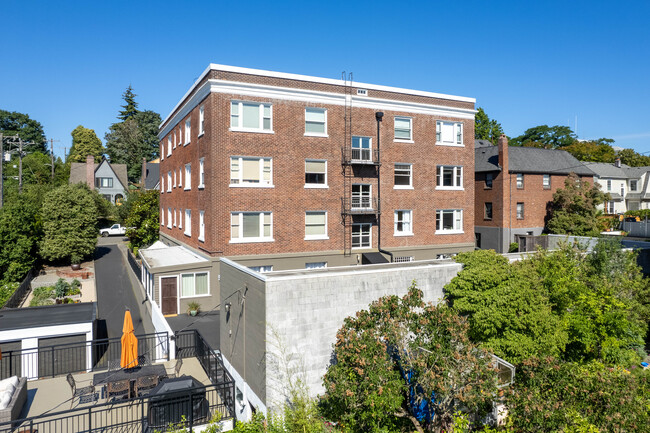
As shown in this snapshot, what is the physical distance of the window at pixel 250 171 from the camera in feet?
79.5

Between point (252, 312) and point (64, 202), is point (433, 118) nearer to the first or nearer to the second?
point (252, 312)

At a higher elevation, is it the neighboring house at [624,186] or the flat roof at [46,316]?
the neighboring house at [624,186]

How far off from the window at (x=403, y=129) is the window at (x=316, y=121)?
219 inches

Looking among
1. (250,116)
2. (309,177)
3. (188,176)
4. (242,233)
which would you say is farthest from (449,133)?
(188,176)

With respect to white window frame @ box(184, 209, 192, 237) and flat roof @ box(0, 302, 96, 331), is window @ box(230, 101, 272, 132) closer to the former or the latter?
white window frame @ box(184, 209, 192, 237)

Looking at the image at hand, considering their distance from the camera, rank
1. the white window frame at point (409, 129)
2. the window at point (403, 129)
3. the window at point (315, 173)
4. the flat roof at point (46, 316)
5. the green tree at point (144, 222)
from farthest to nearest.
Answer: the green tree at point (144, 222) → the window at point (403, 129) → the white window frame at point (409, 129) → the window at point (315, 173) → the flat roof at point (46, 316)

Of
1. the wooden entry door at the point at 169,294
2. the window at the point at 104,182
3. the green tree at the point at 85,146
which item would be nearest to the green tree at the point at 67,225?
the wooden entry door at the point at 169,294

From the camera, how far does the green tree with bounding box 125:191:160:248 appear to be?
43.1m

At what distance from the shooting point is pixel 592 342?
15570 millimetres

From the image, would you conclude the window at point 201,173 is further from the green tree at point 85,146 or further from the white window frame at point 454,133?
the green tree at point 85,146

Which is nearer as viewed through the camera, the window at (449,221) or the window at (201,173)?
the window at (201,173)

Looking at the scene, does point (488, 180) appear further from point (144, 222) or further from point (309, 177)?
point (144, 222)

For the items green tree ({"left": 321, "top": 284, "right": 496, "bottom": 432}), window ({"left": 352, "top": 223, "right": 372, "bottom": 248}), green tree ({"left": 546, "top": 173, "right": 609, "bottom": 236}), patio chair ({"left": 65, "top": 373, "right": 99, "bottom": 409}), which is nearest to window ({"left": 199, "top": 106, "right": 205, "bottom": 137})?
window ({"left": 352, "top": 223, "right": 372, "bottom": 248})

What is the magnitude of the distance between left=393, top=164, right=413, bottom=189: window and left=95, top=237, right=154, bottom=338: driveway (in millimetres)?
18242
